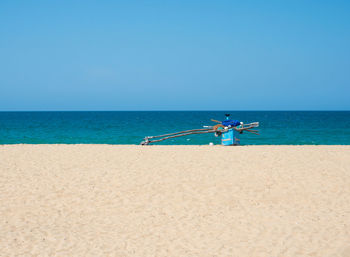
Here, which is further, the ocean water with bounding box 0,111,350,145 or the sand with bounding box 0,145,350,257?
the ocean water with bounding box 0,111,350,145

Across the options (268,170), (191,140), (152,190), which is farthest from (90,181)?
(191,140)

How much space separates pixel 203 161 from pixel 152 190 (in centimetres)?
467

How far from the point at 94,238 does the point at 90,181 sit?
4623 millimetres

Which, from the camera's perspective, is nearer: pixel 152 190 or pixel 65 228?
pixel 65 228

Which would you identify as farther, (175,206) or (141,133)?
(141,133)

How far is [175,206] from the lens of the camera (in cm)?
886

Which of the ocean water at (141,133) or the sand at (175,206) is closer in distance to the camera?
the sand at (175,206)

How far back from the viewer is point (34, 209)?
8.55 m

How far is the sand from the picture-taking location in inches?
253

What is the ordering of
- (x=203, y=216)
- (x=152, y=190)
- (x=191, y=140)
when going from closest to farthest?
(x=203, y=216)
(x=152, y=190)
(x=191, y=140)

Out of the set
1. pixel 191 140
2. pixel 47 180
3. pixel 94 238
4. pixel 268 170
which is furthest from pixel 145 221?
pixel 191 140

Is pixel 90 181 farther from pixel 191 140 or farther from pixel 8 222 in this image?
pixel 191 140

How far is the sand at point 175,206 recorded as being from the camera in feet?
21.0

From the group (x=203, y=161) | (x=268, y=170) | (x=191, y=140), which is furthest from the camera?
(x=191, y=140)
